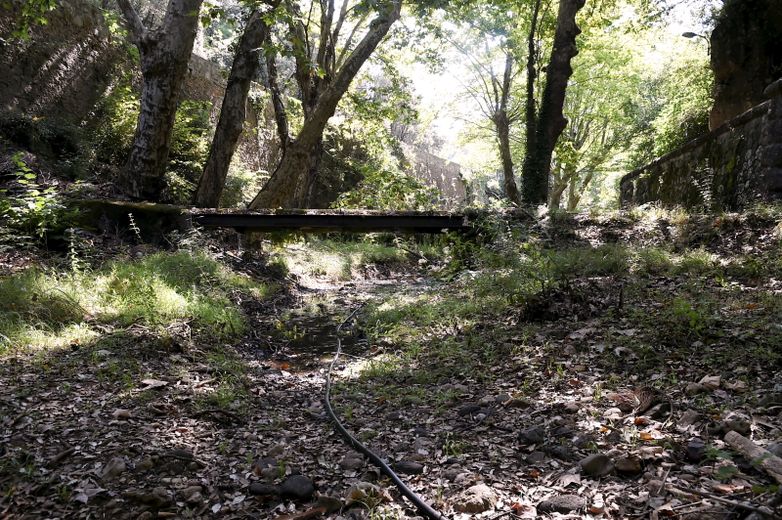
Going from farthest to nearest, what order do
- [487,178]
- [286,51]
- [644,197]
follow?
[487,178], [644,197], [286,51]

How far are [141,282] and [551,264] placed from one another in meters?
4.76

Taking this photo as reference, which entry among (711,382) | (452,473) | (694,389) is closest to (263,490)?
(452,473)

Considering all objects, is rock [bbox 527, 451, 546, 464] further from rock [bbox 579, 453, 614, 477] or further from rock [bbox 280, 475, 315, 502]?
rock [bbox 280, 475, 315, 502]

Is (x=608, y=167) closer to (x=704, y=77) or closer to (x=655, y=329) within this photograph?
(x=704, y=77)

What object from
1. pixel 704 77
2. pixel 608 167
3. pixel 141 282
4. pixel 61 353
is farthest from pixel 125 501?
pixel 608 167

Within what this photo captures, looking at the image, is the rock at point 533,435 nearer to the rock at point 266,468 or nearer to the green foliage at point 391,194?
the rock at point 266,468

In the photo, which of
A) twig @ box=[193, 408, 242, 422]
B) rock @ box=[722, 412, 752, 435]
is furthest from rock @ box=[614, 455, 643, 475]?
twig @ box=[193, 408, 242, 422]

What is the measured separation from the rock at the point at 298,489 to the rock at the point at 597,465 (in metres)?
1.31

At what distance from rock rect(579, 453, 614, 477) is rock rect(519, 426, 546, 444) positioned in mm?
381

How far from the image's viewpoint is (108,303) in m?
5.02

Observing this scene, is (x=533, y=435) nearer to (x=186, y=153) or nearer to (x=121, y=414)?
(x=121, y=414)

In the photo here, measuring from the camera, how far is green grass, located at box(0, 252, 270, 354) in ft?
14.1

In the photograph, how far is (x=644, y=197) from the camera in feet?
38.7

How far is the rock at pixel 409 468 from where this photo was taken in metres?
2.60
